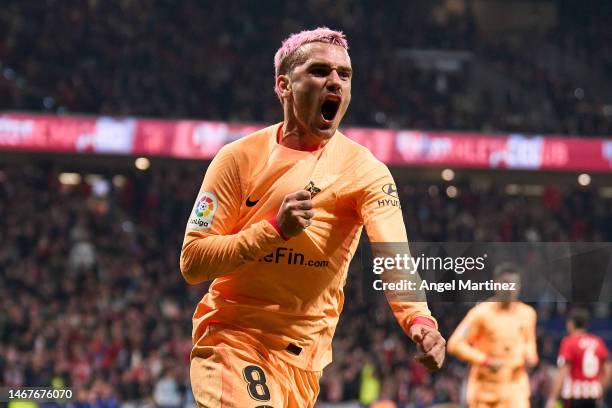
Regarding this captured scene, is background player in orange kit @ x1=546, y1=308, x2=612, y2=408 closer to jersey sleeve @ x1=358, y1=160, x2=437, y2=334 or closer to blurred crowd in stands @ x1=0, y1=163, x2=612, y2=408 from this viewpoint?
blurred crowd in stands @ x1=0, y1=163, x2=612, y2=408

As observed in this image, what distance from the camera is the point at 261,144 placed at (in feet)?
13.6

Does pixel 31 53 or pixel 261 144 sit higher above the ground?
pixel 31 53

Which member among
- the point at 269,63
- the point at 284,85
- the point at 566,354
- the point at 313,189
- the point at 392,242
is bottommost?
the point at 566,354

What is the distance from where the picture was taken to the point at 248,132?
21.3 m

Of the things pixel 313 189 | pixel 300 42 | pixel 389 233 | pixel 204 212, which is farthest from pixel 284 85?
pixel 389 233

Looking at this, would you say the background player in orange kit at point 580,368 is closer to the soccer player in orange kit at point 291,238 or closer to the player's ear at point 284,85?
the soccer player in orange kit at point 291,238

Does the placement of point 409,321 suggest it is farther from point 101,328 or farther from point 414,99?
point 414,99

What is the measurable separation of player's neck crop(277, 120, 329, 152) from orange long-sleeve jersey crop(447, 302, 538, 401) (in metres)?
5.25

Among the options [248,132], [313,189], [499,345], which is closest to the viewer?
[313,189]

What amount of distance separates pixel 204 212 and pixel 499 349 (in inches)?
229

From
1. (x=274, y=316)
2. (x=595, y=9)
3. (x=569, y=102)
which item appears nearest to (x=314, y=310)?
(x=274, y=316)

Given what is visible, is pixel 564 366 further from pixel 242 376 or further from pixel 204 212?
pixel 204 212

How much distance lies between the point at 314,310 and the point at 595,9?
92.4ft

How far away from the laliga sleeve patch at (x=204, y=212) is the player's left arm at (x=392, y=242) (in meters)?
0.57
